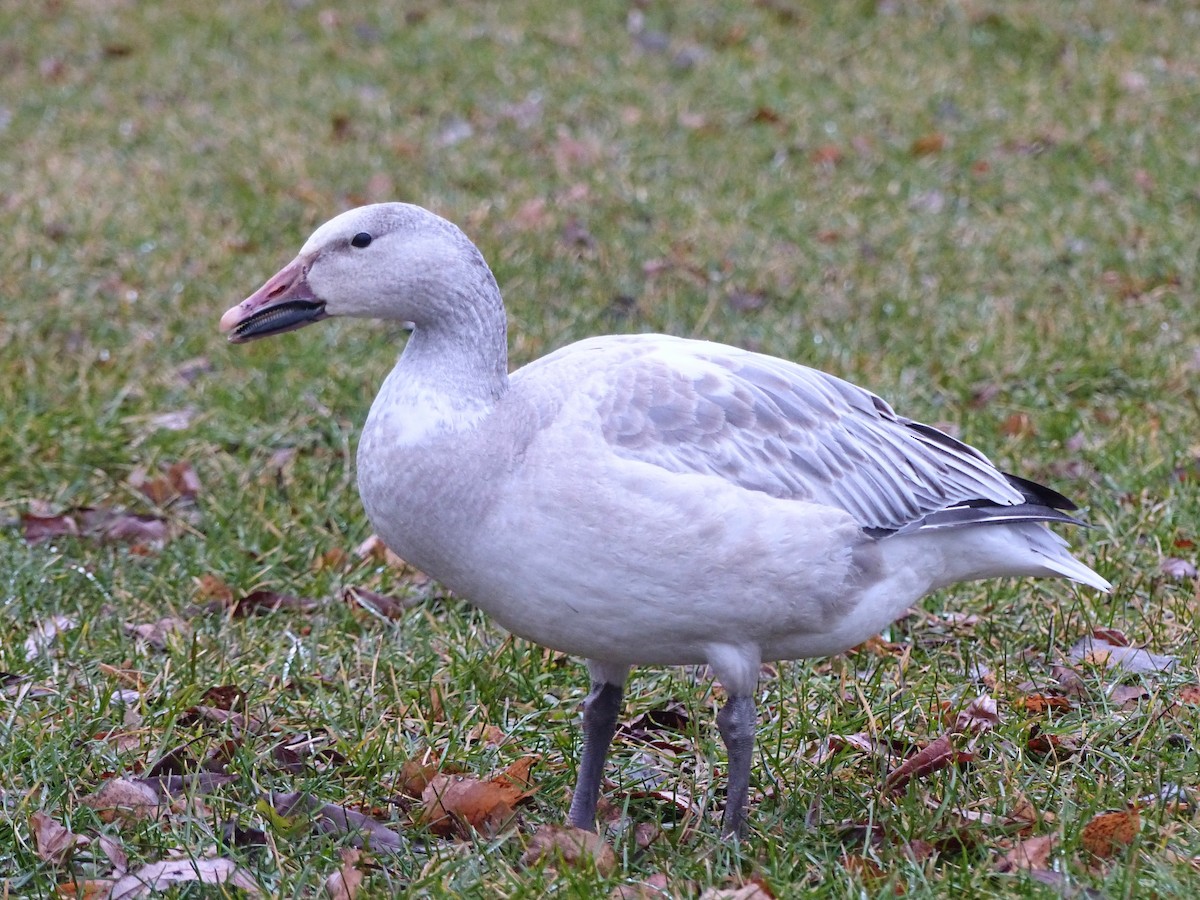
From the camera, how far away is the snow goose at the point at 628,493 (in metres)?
2.98

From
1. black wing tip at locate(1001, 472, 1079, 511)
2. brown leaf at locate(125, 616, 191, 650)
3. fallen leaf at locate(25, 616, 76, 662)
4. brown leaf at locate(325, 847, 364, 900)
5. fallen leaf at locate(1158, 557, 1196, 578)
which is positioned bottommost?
brown leaf at locate(125, 616, 191, 650)

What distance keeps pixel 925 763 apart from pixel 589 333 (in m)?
3.27

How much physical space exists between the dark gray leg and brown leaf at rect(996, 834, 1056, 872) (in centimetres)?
53

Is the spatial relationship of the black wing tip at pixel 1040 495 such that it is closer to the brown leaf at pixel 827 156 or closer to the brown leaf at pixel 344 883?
the brown leaf at pixel 344 883

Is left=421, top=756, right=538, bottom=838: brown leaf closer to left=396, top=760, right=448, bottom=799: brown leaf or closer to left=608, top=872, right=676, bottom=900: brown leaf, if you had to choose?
left=396, top=760, right=448, bottom=799: brown leaf

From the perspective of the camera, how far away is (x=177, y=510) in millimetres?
5000

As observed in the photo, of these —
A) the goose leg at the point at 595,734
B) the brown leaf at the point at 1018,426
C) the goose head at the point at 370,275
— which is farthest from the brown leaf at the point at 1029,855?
the brown leaf at the point at 1018,426

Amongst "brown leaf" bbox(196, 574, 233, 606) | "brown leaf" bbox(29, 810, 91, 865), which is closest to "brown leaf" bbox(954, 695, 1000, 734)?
"brown leaf" bbox(29, 810, 91, 865)

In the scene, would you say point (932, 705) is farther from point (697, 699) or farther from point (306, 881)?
point (306, 881)

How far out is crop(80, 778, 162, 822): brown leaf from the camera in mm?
3182

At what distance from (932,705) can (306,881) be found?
157 cm

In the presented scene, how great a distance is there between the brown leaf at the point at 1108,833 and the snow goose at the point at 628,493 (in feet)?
1.94

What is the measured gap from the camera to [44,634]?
160 inches

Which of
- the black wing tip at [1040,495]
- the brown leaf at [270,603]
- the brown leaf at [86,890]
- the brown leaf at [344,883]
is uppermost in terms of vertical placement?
the black wing tip at [1040,495]
